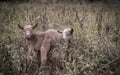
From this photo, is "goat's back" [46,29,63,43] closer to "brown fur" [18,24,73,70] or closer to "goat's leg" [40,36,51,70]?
"brown fur" [18,24,73,70]

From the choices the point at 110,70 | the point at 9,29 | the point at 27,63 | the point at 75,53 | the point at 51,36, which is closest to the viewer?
the point at 110,70

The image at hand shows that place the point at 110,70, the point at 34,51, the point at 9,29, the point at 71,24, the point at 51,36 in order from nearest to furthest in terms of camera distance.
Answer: the point at 110,70, the point at 34,51, the point at 51,36, the point at 9,29, the point at 71,24

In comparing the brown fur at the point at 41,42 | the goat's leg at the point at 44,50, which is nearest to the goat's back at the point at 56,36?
the brown fur at the point at 41,42

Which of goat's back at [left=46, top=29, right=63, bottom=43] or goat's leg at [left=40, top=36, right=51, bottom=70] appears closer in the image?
goat's leg at [left=40, top=36, right=51, bottom=70]

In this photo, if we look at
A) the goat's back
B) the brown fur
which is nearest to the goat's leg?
the brown fur

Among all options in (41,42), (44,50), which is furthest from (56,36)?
(44,50)

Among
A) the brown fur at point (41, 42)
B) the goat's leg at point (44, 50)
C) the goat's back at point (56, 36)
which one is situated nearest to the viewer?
the goat's leg at point (44, 50)

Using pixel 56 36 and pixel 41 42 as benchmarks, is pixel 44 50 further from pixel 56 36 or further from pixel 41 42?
pixel 56 36

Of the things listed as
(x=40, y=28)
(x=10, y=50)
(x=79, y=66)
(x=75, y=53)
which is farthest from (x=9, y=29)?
(x=79, y=66)

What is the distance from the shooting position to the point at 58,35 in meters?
6.04

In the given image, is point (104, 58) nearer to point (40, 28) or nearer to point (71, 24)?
point (40, 28)

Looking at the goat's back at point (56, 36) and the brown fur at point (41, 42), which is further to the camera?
the goat's back at point (56, 36)

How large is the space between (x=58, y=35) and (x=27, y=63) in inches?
79.1

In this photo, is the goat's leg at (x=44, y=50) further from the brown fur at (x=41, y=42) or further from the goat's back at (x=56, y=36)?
the goat's back at (x=56, y=36)
